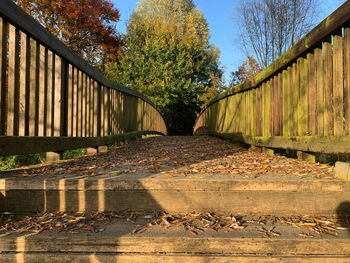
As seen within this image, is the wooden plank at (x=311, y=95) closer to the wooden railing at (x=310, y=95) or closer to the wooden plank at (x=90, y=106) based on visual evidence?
the wooden railing at (x=310, y=95)

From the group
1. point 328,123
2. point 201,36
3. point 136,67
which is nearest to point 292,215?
point 328,123

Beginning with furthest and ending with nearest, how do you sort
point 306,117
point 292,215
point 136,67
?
point 136,67, point 306,117, point 292,215

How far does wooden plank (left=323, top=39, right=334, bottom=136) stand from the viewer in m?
2.22

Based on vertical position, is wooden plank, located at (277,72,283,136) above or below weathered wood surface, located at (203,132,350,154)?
above

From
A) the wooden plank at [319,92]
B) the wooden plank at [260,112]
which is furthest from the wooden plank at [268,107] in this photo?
the wooden plank at [319,92]

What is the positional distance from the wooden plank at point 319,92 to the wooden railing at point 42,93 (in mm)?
2600

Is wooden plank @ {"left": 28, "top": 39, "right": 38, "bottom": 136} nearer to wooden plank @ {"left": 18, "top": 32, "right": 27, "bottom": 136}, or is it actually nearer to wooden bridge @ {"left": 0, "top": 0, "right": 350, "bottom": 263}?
wooden bridge @ {"left": 0, "top": 0, "right": 350, "bottom": 263}

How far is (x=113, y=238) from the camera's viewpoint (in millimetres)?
1462

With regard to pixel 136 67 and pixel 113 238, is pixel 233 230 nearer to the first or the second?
pixel 113 238

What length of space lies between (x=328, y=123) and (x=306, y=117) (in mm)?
409

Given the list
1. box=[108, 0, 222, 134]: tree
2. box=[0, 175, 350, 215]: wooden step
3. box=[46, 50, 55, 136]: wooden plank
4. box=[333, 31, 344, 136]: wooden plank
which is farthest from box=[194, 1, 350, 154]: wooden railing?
box=[108, 0, 222, 134]: tree

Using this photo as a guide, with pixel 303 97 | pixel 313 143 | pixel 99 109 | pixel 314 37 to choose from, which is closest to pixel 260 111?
pixel 303 97

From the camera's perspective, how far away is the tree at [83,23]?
430 inches

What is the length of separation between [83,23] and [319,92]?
12.1 meters
